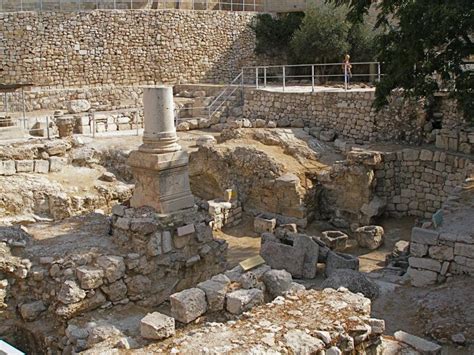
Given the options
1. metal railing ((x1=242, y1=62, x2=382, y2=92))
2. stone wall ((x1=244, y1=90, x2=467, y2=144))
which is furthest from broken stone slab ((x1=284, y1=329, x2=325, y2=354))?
metal railing ((x1=242, y1=62, x2=382, y2=92))

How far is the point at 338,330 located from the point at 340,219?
1173cm

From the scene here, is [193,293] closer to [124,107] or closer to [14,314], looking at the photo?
[14,314]

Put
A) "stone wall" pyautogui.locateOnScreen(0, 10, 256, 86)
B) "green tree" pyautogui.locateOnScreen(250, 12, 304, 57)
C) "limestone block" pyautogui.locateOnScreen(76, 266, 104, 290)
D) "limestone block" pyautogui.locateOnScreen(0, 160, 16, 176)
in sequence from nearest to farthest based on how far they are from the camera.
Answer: "limestone block" pyautogui.locateOnScreen(76, 266, 104, 290), "limestone block" pyautogui.locateOnScreen(0, 160, 16, 176), "stone wall" pyautogui.locateOnScreen(0, 10, 256, 86), "green tree" pyautogui.locateOnScreen(250, 12, 304, 57)

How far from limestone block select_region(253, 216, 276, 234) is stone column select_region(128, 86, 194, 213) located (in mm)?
6354

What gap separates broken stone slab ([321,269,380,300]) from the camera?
32.7ft

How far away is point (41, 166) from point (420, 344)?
38.6 feet

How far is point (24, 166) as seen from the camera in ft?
51.6

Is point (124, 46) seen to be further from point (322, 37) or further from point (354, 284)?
point (354, 284)

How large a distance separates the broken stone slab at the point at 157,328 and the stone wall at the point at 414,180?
40.7 ft

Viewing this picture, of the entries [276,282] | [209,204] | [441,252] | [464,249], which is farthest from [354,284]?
[209,204]

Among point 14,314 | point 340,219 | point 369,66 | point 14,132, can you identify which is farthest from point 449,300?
point 369,66

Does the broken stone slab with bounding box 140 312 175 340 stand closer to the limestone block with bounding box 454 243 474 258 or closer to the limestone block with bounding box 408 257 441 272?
the limestone block with bounding box 408 257 441 272

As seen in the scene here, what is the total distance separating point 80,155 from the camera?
17656 mm

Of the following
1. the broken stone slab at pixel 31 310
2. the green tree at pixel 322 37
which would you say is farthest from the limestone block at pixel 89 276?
the green tree at pixel 322 37
